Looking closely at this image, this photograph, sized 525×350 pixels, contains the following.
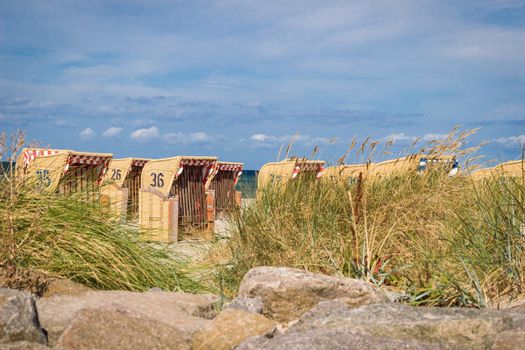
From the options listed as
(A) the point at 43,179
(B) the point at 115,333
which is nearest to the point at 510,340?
(B) the point at 115,333

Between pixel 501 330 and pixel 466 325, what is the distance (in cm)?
23

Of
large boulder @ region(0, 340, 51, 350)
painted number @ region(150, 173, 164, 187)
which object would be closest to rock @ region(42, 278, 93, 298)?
large boulder @ region(0, 340, 51, 350)

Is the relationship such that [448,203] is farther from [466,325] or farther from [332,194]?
[466,325]

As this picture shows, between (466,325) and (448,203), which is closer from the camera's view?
(466,325)

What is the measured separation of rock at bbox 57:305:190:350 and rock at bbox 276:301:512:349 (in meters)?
0.72

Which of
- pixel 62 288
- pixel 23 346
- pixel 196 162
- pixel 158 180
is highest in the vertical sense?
pixel 196 162

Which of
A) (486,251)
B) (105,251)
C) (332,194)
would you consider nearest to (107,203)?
(105,251)

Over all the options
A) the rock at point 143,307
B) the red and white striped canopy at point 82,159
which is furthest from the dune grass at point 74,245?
the red and white striped canopy at point 82,159

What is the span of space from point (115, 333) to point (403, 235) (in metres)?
4.05

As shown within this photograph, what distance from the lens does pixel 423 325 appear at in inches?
155

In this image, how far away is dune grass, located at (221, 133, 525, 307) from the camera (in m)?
5.65

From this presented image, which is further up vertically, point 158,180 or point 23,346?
point 158,180

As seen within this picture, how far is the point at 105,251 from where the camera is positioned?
251 inches

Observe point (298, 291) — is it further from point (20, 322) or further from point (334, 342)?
point (20, 322)
